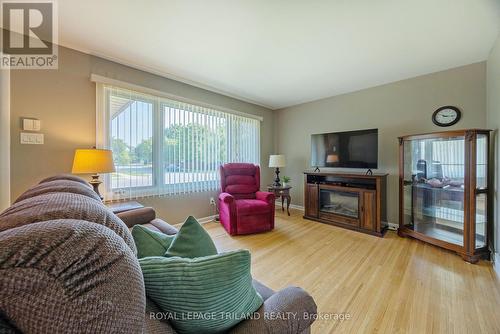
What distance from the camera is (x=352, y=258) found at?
2.29 metres

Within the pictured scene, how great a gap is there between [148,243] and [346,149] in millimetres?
3458

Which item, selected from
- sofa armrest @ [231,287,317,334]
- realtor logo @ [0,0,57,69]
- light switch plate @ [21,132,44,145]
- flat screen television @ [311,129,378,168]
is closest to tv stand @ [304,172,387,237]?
flat screen television @ [311,129,378,168]

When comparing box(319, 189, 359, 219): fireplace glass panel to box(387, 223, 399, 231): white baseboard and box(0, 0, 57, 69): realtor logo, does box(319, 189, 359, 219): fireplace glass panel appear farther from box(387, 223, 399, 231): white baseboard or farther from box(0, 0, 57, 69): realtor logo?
box(0, 0, 57, 69): realtor logo

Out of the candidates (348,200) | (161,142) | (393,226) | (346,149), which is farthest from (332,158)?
(161,142)

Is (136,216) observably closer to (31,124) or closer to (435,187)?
(31,124)

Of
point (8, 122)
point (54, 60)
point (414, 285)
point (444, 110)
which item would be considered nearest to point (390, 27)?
point (444, 110)

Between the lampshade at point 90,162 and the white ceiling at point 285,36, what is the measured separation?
121 cm

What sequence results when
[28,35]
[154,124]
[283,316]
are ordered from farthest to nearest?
[154,124] < [28,35] < [283,316]

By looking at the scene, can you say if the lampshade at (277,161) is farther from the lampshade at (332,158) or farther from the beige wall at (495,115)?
the beige wall at (495,115)

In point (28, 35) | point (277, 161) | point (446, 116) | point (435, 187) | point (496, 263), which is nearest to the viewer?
point (496, 263)

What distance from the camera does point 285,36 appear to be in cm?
207

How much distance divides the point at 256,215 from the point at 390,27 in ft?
8.69

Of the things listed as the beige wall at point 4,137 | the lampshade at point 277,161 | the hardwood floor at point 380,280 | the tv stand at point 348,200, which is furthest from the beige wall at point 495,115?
the beige wall at point 4,137

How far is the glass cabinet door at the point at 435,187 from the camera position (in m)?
2.40
